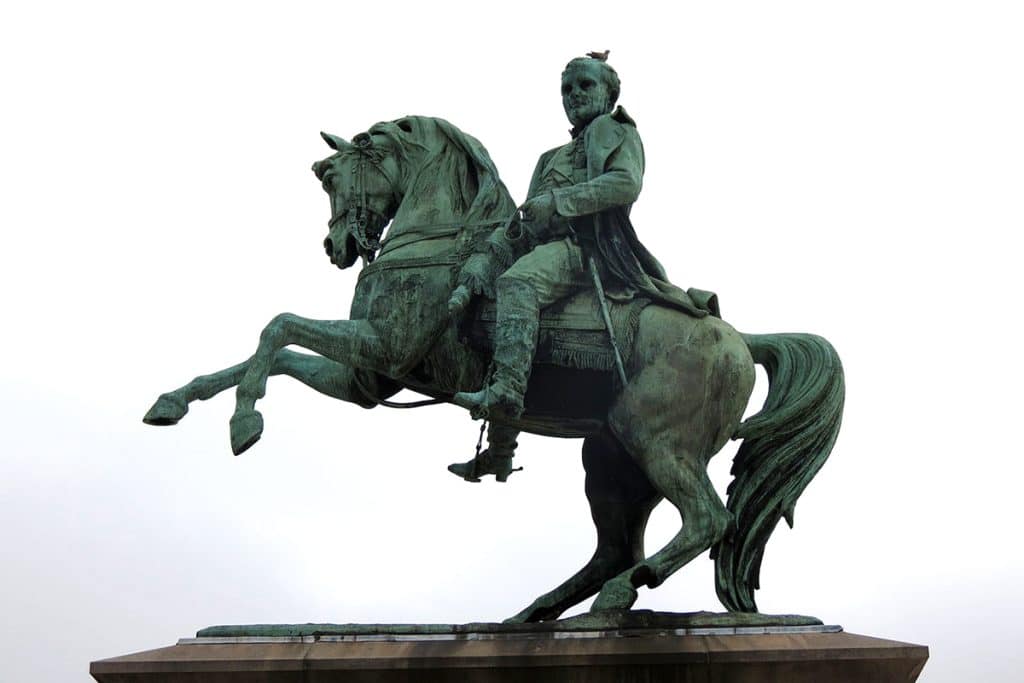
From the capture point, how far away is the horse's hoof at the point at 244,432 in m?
9.20

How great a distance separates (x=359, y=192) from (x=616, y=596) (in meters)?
3.07

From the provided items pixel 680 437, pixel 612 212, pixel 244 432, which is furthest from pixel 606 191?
pixel 244 432

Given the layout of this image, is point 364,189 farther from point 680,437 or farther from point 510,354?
point 680,437

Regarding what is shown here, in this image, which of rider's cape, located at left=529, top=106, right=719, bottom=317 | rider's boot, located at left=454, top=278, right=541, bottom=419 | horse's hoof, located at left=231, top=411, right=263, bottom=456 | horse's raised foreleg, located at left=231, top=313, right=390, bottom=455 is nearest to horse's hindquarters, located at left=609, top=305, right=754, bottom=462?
rider's cape, located at left=529, top=106, right=719, bottom=317

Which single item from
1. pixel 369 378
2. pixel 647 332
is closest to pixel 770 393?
pixel 647 332

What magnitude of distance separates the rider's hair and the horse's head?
4.16 feet

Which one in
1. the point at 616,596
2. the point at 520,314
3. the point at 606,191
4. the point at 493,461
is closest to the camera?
the point at 616,596

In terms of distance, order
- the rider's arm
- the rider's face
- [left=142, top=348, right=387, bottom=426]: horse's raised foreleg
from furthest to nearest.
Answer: the rider's face, [left=142, top=348, right=387, bottom=426]: horse's raised foreleg, the rider's arm

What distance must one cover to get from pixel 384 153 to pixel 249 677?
346cm

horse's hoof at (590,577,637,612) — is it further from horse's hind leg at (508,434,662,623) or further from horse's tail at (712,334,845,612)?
horse's hind leg at (508,434,662,623)

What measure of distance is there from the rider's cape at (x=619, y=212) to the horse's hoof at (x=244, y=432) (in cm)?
216

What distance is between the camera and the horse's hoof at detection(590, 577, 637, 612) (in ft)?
29.4

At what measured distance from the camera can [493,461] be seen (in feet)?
32.1

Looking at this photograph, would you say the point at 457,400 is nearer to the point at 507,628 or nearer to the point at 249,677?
the point at 507,628
